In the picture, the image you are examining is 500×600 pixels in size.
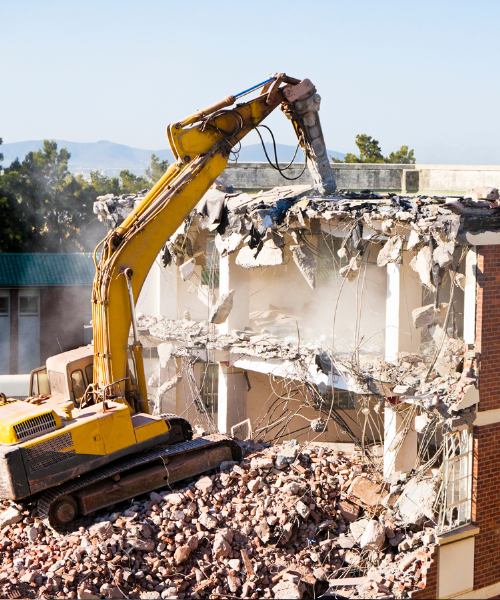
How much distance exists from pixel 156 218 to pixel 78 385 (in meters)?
3.16

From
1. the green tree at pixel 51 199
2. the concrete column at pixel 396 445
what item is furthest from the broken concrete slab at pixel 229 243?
the green tree at pixel 51 199

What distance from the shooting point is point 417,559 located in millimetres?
10625

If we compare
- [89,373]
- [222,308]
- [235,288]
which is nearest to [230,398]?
[222,308]

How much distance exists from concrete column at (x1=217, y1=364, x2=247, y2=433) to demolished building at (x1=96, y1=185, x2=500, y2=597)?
4 centimetres

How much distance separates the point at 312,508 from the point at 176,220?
Answer: 530 cm

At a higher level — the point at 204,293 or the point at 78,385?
the point at 204,293

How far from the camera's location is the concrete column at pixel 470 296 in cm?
1166

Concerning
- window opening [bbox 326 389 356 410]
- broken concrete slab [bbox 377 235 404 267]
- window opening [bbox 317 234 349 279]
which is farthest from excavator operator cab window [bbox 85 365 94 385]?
window opening [bbox 326 389 356 410]

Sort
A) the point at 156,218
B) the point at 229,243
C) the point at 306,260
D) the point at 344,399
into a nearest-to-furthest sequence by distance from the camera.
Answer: the point at 156,218
the point at 306,260
the point at 229,243
the point at 344,399

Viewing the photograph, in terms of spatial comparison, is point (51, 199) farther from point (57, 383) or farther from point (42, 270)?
point (57, 383)

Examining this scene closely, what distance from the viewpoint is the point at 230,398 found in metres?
17.5

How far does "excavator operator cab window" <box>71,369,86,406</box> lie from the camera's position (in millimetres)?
11781

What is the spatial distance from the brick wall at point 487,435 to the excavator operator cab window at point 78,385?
6800 mm

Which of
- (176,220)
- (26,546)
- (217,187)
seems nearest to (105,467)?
(26,546)
